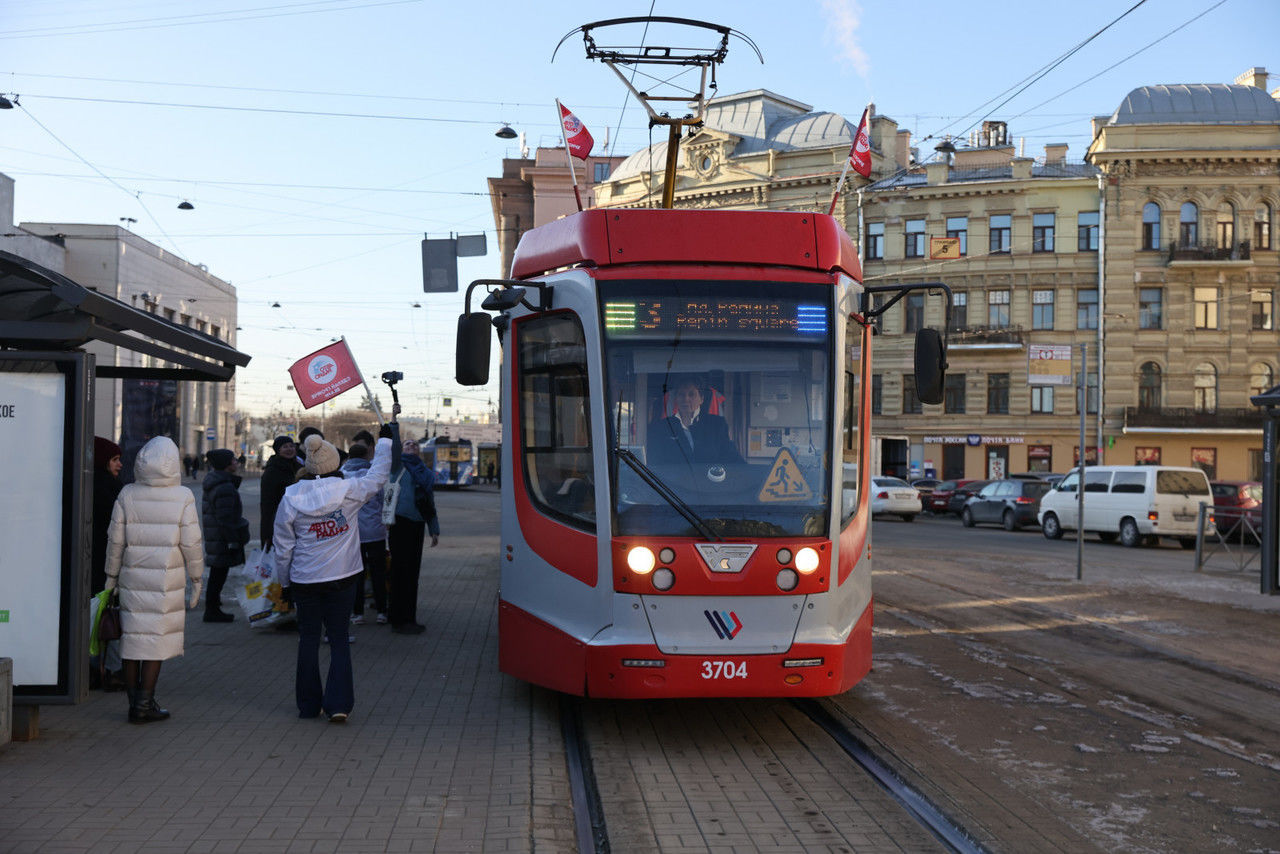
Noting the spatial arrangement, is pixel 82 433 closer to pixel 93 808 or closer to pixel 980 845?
pixel 93 808

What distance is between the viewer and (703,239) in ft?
26.2

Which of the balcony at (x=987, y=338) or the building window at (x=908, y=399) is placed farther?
the building window at (x=908, y=399)

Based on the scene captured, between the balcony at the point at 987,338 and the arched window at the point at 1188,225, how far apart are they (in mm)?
Result: 7032

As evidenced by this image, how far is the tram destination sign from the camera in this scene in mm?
7766

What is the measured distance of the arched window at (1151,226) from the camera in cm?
5059

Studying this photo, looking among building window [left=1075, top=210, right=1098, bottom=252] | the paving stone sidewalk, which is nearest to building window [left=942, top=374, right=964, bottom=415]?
building window [left=1075, top=210, right=1098, bottom=252]

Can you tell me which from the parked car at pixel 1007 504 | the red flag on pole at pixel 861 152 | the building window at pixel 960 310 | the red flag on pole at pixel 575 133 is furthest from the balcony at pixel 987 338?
the red flag on pole at pixel 575 133

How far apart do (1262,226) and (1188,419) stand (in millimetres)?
8119

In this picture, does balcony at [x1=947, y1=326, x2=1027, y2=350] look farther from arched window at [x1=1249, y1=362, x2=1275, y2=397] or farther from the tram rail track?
the tram rail track

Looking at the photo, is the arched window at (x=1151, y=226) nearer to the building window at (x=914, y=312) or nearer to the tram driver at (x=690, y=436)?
the building window at (x=914, y=312)

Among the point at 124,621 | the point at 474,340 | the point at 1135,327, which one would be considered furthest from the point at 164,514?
the point at 1135,327

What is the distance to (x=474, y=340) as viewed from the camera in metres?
7.92

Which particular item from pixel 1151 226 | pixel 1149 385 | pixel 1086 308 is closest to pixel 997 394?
pixel 1086 308

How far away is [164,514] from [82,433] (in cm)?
83
